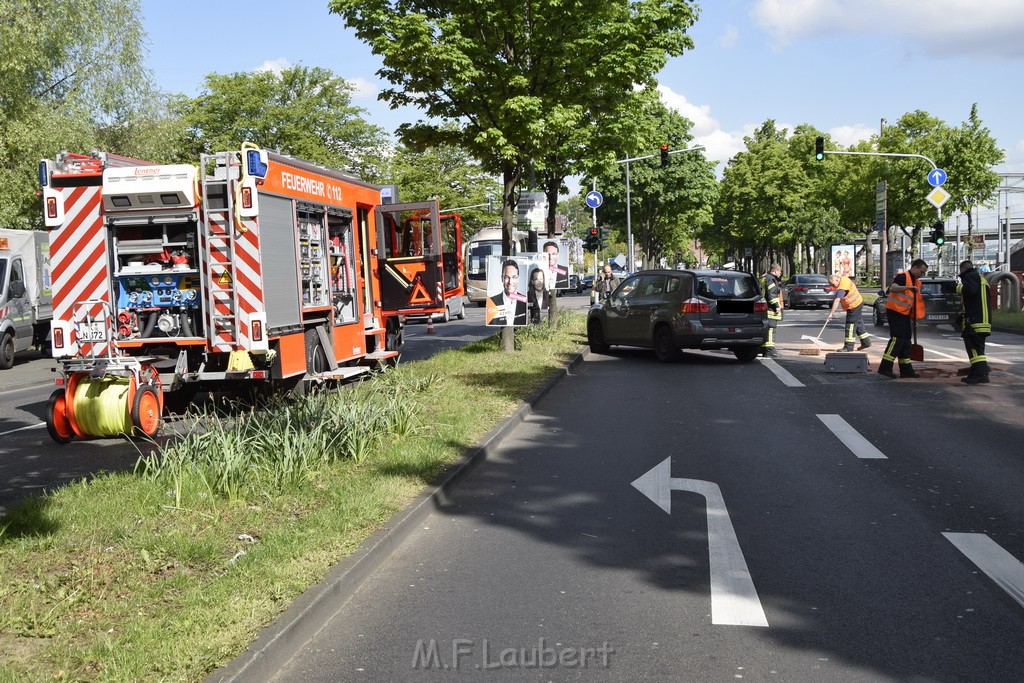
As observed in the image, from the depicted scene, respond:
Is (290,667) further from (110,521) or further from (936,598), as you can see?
(936,598)

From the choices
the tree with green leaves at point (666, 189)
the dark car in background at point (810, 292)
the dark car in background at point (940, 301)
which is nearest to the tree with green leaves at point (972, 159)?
the dark car in background at point (810, 292)

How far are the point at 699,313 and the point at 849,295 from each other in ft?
12.2

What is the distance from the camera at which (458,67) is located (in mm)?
17156

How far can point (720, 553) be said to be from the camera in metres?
6.10

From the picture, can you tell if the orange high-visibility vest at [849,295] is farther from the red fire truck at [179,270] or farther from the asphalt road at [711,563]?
the red fire truck at [179,270]

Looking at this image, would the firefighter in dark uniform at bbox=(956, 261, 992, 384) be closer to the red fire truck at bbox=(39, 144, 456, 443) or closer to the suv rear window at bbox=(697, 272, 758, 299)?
the suv rear window at bbox=(697, 272, 758, 299)

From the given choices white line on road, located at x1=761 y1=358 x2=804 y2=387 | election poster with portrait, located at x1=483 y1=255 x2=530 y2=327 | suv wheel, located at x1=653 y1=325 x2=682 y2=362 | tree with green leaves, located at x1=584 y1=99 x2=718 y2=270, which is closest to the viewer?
white line on road, located at x1=761 y1=358 x2=804 y2=387

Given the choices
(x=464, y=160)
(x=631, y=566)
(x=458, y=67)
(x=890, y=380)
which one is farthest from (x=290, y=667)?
(x=464, y=160)

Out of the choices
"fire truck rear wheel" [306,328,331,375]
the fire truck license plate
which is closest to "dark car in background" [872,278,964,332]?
"fire truck rear wheel" [306,328,331,375]

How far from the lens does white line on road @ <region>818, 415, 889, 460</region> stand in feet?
30.4

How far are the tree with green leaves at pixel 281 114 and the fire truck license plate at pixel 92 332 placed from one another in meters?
46.2

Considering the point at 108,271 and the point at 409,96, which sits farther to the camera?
the point at 409,96

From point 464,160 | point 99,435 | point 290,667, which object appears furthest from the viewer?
point 464,160

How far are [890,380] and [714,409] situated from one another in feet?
13.5
